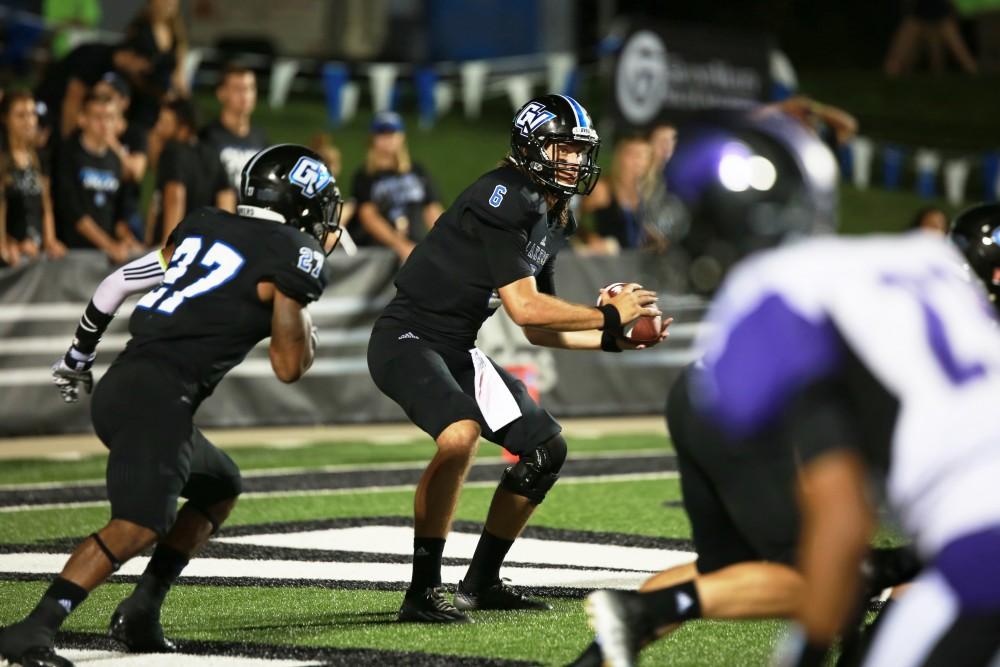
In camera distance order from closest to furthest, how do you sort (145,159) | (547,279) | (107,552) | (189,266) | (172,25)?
1. (107,552)
2. (189,266)
3. (547,279)
4. (145,159)
5. (172,25)

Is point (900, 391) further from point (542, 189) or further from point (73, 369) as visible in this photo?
point (73, 369)

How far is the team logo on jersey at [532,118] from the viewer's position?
5801 millimetres

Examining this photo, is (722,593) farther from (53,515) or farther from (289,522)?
(53,515)

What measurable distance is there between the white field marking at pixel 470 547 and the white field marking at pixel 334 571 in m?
0.12

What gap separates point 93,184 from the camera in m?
10.8

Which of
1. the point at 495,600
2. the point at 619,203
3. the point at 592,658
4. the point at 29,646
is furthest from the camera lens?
the point at 619,203

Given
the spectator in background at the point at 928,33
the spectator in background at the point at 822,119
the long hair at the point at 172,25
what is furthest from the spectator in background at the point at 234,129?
the spectator in background at the point at 928,33

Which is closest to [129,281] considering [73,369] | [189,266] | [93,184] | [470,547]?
[73,369]

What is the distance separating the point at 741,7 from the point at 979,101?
6779 millimetres

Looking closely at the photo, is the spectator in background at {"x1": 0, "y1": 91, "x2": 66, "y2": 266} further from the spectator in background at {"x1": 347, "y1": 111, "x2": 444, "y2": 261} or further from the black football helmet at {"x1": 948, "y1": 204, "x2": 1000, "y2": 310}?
the black football helmet at {"x1": 948, "y1": 204, "x2": 1000, "y2": 310}

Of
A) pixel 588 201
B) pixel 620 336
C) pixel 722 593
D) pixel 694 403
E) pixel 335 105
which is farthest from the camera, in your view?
pixel 335 105

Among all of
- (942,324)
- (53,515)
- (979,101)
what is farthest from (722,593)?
(979,101)

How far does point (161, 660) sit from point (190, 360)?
88 cm

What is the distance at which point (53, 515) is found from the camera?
7965 mm
